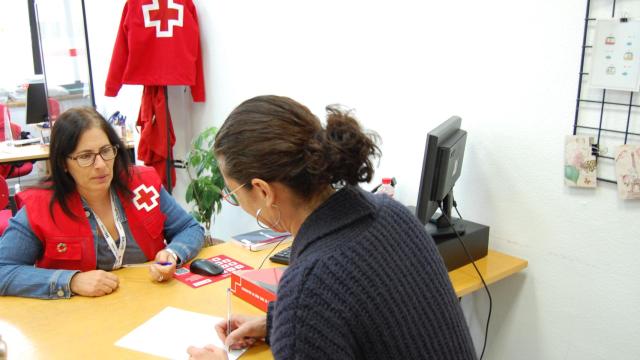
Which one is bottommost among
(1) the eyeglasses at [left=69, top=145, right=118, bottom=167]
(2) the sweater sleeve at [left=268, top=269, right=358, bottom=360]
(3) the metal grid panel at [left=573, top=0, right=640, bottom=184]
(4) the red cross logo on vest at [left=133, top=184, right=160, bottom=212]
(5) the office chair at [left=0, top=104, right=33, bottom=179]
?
(5) the office chair at [left=0, top=104, right=33, bottom=179]

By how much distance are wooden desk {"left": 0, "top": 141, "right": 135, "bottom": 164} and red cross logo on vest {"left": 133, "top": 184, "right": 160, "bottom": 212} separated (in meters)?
1.86

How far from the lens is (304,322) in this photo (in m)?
0.94

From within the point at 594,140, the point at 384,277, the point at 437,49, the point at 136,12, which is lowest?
the point at 384,277

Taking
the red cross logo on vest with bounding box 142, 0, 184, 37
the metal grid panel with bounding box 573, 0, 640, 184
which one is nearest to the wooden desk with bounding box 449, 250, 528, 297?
the metal grid panel with bounding box 573, 0, 640, 184

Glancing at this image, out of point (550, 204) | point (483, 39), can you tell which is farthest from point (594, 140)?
point (483, 39)

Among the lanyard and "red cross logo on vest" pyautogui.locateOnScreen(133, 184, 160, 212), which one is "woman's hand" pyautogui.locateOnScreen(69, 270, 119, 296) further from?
"red cross logo on vest" pyautogui.locateOnScreen(133, 184, 160, 212)

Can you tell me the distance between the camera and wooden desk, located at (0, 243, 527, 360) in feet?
4.57

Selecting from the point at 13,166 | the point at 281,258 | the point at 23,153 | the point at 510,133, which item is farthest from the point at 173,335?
the point at 13,166

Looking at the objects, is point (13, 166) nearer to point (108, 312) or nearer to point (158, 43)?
point (158, 43)

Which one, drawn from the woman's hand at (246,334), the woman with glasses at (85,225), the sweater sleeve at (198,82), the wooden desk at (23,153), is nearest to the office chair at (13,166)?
the wooden desk at (23,153)

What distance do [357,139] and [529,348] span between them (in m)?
1.40

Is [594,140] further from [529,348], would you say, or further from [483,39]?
[529,348]

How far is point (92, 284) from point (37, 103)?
327 cm

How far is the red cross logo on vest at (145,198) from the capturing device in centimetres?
201
